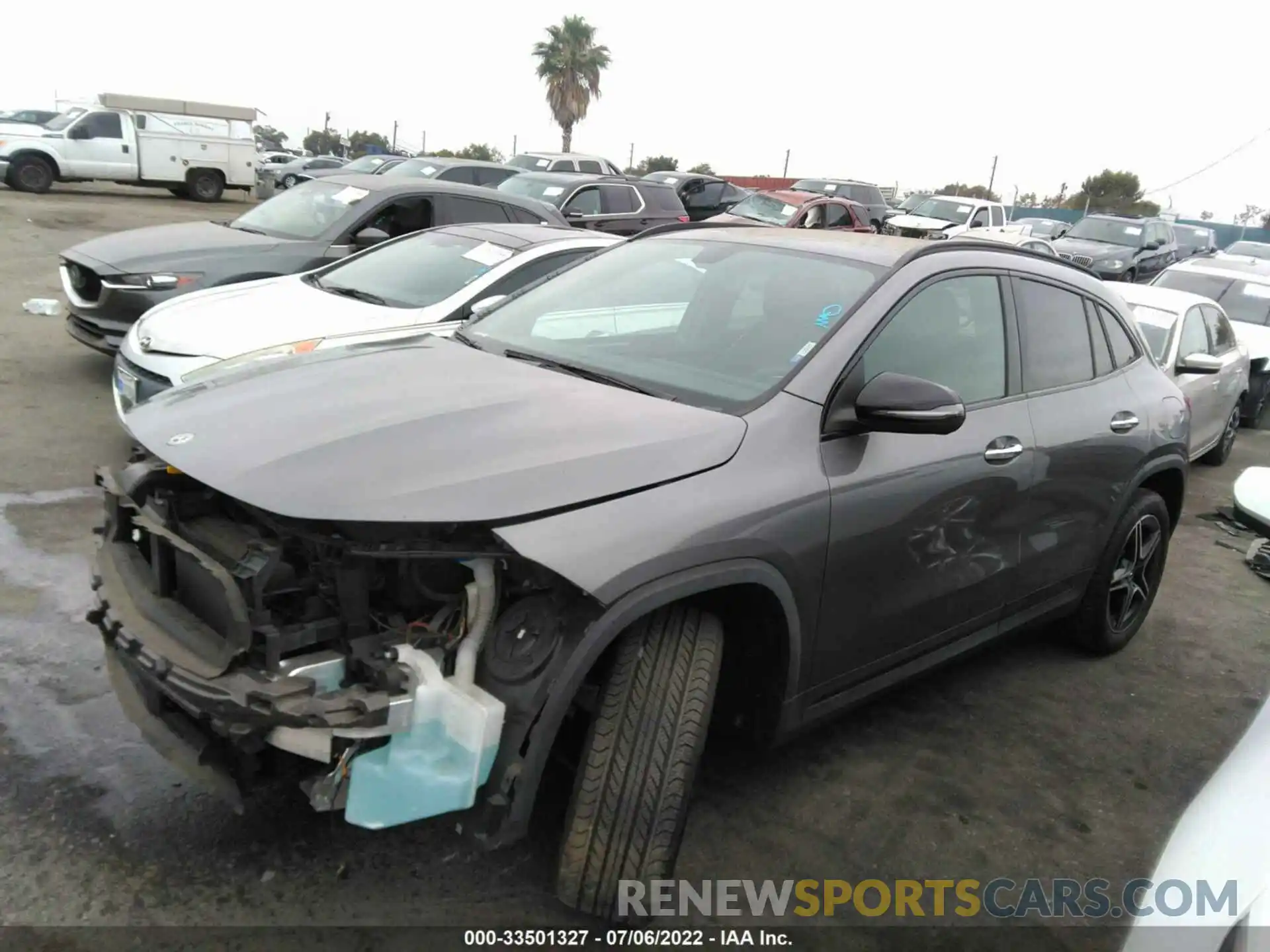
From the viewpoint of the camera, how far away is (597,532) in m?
2.24

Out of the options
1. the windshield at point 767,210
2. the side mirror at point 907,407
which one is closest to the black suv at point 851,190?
the windshield at point 767,210

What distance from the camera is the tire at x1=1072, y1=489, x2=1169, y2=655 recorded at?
13.5ft

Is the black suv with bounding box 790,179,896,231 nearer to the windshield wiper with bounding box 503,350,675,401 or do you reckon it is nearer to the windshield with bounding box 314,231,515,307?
the windshield with bounding box 314,231,515,307

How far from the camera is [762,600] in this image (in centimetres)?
263

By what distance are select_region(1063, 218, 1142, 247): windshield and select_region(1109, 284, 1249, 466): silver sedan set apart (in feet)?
38.2

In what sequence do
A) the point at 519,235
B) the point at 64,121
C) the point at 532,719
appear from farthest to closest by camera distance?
the point at 64,121
the point at 519,235
the point at 532,719

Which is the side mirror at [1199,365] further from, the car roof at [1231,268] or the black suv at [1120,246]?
the black suv at [1120,246]

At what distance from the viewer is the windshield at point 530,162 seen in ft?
62.6

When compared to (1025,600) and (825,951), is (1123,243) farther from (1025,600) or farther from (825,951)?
(825,951)

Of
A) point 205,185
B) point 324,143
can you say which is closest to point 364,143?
point 324,143

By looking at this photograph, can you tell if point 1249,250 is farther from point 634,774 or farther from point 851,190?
point 634,774

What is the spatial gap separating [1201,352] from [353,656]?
7725mm

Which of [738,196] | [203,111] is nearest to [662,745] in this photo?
[738,196]


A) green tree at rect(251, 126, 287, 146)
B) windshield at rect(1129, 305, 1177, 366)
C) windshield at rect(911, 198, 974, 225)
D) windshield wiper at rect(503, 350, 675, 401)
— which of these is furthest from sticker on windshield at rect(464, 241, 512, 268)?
green tree at rect(251, 126, 287, 146)
